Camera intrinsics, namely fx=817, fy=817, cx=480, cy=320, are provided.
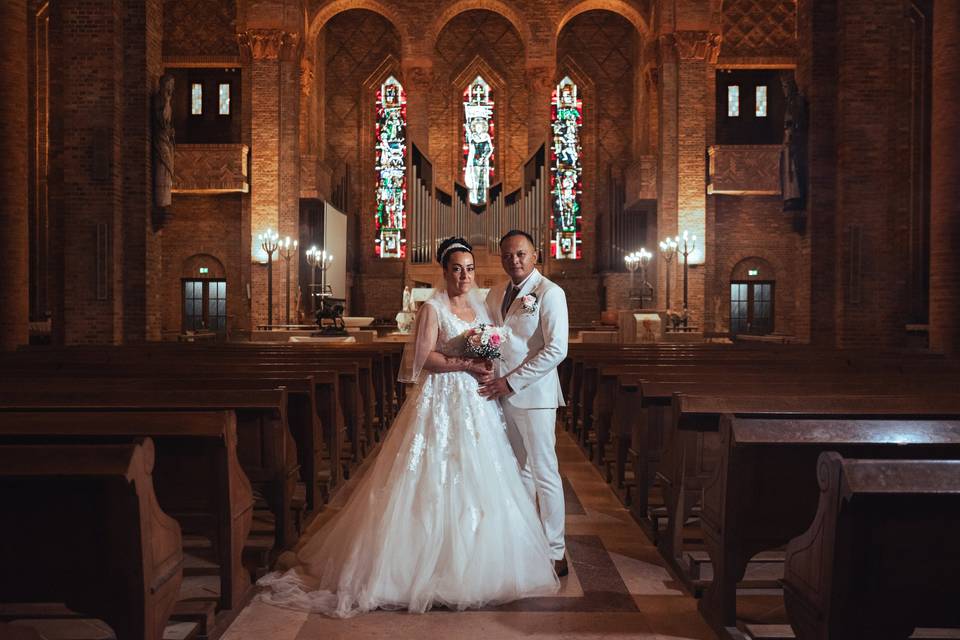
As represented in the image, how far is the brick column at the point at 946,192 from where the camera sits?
1110 cm

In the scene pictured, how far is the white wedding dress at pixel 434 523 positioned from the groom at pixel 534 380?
0.16m

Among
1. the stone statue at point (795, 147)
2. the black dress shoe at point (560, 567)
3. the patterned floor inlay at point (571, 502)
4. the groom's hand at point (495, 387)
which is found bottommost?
the patterned floor inlay at point (571, 502)

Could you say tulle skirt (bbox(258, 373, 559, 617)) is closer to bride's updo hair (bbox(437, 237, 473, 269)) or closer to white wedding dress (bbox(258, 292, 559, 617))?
white wedding dress (bbox(258, 292, 559, 617))

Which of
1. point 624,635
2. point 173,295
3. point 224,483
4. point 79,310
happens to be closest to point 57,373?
point 224,483

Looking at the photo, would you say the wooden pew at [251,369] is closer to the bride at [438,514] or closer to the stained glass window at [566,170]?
the bride at [438,514]

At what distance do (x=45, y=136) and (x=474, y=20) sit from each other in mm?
13703

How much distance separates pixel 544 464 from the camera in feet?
14.3

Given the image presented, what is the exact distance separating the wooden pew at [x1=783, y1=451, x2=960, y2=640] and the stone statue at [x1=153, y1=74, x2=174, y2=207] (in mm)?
12679

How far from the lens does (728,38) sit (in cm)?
2372

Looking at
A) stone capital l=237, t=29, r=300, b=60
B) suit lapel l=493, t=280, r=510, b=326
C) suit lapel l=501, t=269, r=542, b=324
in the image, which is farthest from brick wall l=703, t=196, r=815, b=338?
suit lapel l=501, t=269, r=542, b=324

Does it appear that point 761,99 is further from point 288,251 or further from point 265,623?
point 265,623

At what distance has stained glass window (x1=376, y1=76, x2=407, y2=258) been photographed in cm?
2642

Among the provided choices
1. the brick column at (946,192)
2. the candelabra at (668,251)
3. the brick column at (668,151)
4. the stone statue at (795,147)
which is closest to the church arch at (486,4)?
the brick column at (668,151)

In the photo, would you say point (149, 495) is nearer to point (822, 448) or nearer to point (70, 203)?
point (822, 448)
